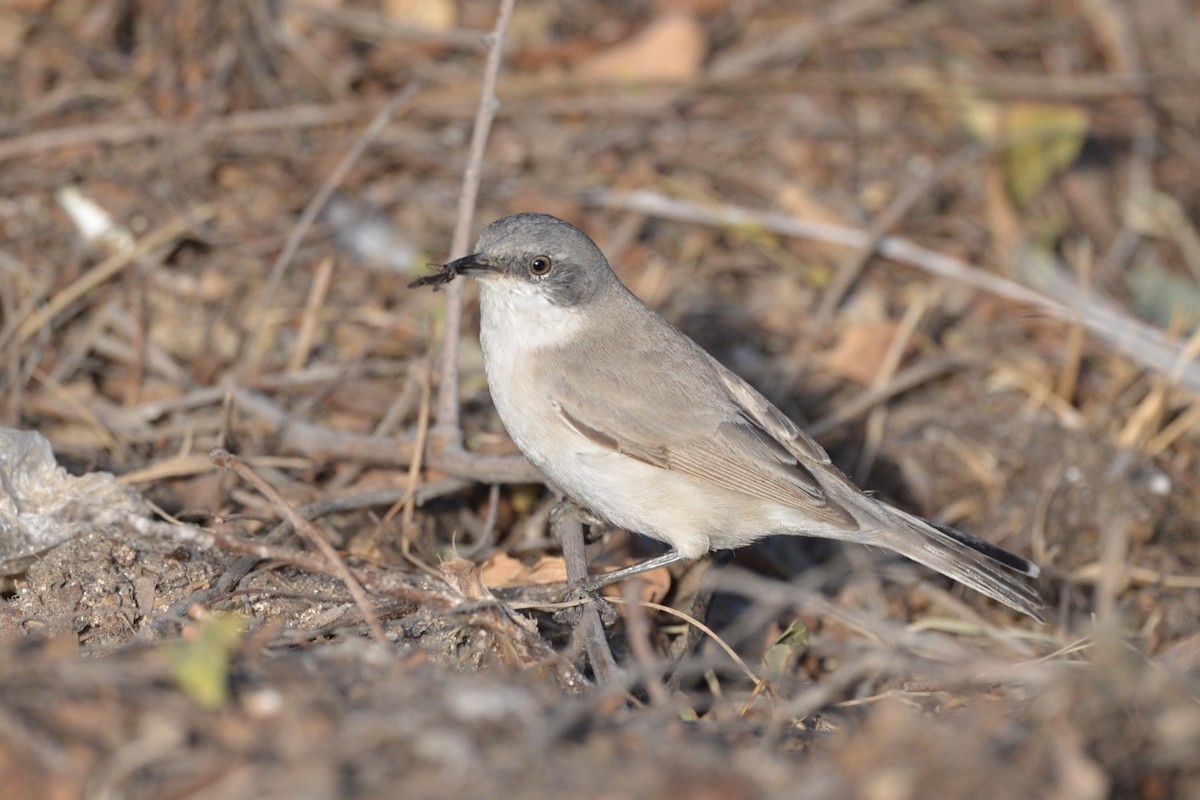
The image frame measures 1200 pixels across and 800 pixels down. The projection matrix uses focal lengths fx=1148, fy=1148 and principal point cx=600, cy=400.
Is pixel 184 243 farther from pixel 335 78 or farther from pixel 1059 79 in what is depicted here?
pixel 1059 79

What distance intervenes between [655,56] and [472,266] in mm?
3564

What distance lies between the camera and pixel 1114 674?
2.62 m

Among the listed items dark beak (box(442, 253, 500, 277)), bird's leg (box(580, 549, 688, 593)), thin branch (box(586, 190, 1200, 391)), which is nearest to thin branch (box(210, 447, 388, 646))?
bird's leg (box(580, 549, 688, 593))

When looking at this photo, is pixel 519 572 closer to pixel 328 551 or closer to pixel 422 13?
pixel 328 551

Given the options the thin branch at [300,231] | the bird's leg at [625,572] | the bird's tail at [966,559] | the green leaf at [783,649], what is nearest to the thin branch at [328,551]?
the bird's leg at [625,572]

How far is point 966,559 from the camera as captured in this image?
4.46 meters

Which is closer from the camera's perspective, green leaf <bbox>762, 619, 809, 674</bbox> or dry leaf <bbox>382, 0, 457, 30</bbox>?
green leaf <bbox>762, 619, 809, 674</bbox>

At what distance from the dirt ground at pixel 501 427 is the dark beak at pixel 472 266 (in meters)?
0.74

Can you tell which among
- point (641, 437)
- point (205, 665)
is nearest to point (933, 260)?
point (641, 437)

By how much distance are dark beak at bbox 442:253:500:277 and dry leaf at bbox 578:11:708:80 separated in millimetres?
3261

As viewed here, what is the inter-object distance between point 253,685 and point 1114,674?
6.72ft

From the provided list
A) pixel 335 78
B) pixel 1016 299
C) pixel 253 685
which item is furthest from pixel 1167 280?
pixel 253 685

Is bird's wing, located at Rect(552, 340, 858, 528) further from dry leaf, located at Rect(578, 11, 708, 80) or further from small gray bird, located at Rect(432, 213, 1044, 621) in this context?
dry leaf, located at Rect(578, 11, 708, 80)

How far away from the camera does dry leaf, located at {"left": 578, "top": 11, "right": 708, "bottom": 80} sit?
24.4 ft
